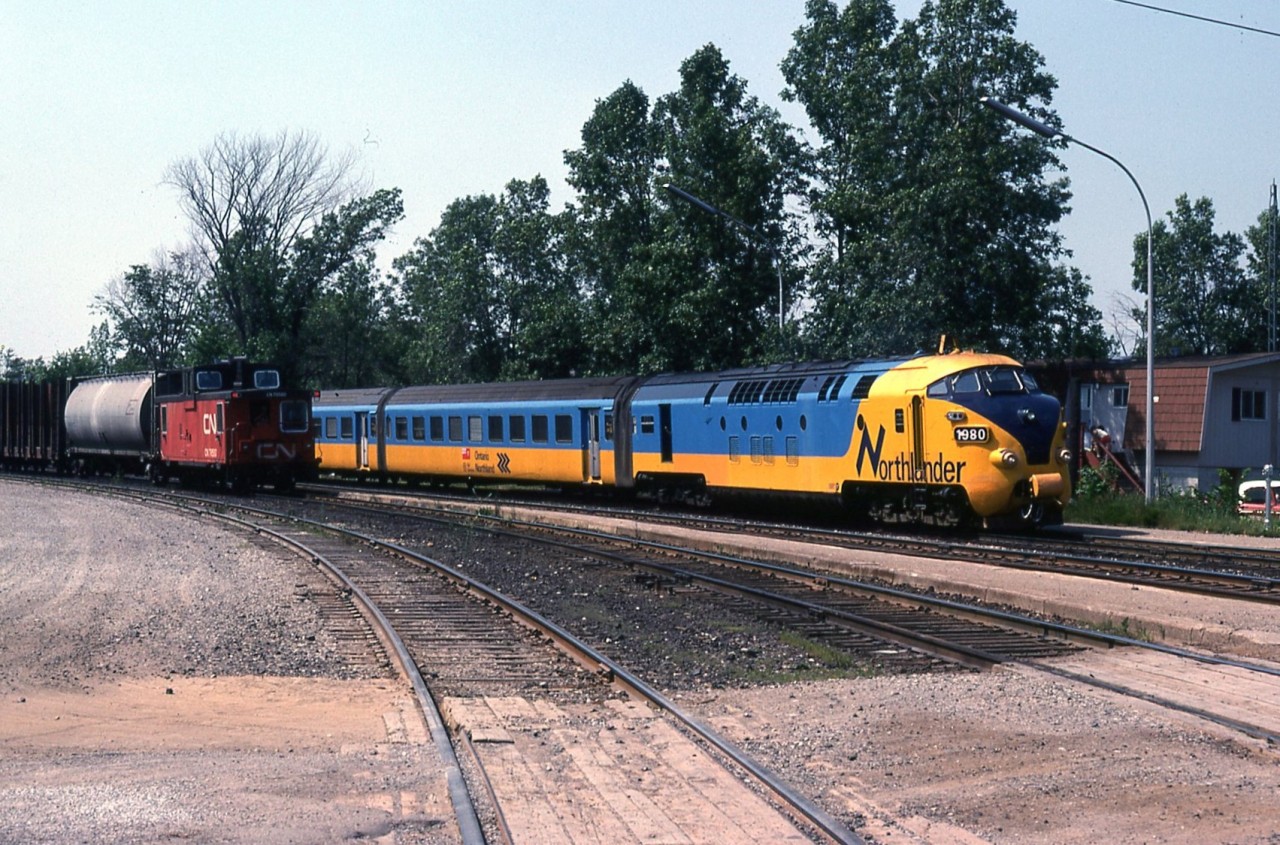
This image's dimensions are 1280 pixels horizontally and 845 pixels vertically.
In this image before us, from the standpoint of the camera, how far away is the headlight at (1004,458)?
66.1 ft

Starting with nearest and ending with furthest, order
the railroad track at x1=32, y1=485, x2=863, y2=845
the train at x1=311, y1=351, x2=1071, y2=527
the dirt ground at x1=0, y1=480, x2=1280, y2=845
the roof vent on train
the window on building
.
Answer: the dirt ground at x1=0, y1=480, x2=1280, y2=845 < the railroad track at x1=32, y1=485, x2=863, y2=845 < the train at x1=311, y1=351, x2=1071, y2=527 < the roof vent on train < the window on building

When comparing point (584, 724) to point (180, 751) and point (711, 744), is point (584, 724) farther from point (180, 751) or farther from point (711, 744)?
point (180, 751)

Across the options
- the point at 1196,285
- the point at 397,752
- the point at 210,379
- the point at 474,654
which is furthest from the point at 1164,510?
the point at 1196,285

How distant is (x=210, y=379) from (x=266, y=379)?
1.46 meters

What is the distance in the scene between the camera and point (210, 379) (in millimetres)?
35125

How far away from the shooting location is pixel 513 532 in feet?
78.4

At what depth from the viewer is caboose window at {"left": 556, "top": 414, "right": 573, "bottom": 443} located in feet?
105

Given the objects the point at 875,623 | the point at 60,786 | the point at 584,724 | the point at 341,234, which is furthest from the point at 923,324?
the point at 341,234

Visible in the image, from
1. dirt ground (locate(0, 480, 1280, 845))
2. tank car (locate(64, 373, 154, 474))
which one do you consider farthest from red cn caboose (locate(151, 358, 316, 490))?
dirt ground (locate(0, 480, 1280, 845))

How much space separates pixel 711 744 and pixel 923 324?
29.4m

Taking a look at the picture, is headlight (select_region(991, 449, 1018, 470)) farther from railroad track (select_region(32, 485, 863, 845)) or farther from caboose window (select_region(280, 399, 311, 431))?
caboose window (select_region(280, 399, 311, 431))

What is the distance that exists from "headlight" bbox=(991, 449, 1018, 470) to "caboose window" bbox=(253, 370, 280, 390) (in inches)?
807

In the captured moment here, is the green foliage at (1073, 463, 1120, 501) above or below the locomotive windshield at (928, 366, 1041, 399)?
below

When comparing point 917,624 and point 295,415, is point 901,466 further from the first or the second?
point 295,415
